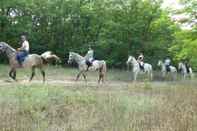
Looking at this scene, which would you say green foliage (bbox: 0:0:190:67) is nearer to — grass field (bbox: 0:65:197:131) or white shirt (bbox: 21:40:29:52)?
white shirt (bbox: 21:40:29:52)

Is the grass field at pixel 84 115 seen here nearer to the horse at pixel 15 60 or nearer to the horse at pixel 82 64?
the horse at pixel 15 60

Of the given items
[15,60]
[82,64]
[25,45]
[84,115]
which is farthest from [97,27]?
[84,115]

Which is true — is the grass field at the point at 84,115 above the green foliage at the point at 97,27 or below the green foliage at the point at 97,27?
below

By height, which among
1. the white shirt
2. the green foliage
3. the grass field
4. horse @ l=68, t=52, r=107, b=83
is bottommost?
the grass field

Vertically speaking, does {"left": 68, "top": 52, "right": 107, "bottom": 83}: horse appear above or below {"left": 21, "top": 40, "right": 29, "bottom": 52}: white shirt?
below

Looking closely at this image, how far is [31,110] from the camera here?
10922 mm

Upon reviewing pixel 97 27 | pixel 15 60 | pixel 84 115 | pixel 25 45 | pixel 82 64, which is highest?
pixel 97 27

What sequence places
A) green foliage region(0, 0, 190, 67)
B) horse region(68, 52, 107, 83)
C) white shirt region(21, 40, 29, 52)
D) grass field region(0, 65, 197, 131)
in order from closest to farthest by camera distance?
grass field region(0, 65, 197, 131) → white shirt region(21, 40, 29, 52) → horse region(68, 52, 107, 83) → green foliage region(0, 0, 190, 67)

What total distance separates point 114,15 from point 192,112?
149 ft

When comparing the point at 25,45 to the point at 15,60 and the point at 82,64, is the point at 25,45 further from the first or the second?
the point at 82,64

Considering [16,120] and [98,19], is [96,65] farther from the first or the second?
[98,19]

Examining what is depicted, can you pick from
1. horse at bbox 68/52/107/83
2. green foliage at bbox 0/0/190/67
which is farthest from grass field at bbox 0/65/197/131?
green foliage at bbox 0/0/190/67

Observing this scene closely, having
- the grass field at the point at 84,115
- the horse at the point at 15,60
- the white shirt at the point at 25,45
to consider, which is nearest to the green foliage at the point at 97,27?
the horse at the point at 15,60

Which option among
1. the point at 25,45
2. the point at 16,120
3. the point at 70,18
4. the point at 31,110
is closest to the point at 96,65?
the point at 25,45
